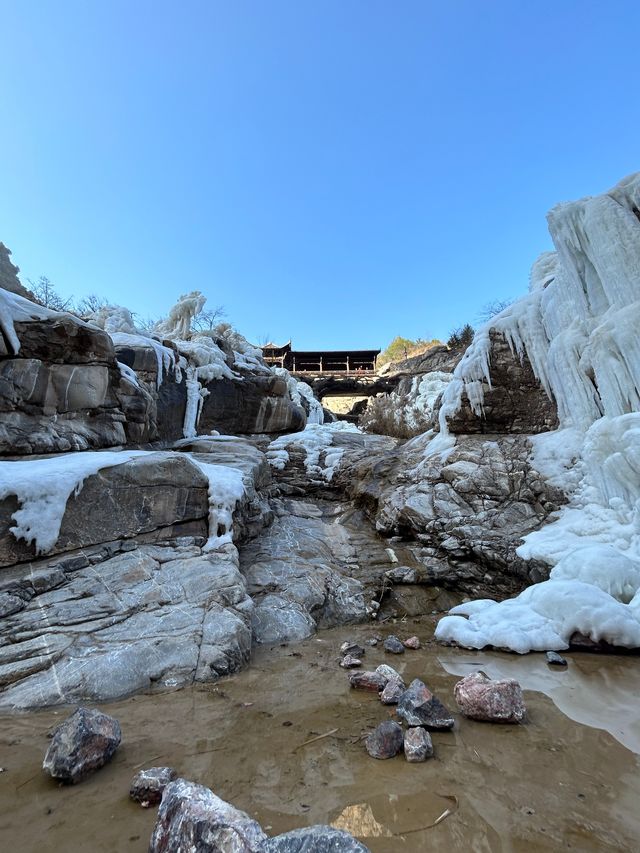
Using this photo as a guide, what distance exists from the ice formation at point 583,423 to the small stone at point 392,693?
1607 mm

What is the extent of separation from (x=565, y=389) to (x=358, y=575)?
5.88m

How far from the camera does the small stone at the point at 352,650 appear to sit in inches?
170

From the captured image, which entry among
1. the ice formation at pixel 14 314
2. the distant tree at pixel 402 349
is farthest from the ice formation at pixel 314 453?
the distant tree at pixel 402 349

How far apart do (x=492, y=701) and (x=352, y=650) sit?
1832mm

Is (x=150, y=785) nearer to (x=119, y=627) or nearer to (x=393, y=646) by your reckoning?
(x=119, y=627)

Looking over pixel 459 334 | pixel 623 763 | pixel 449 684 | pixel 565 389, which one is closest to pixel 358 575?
pixel 449 684

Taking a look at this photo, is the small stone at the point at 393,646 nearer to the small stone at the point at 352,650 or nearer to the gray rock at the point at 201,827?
the small stone at the point at 352,650

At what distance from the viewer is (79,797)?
6.79ft

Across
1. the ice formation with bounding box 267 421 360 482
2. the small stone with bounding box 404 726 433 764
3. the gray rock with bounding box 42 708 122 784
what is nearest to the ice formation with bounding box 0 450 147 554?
the gray rock with bounding box 42 708 122 784

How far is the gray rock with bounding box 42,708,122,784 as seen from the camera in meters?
2.19

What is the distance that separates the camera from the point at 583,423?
25.6 feet

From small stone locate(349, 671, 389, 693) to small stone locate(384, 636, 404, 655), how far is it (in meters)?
0.99

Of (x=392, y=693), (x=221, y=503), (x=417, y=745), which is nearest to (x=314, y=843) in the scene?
(x=417, y=745)

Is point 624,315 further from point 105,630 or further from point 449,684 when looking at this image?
point 105,630
